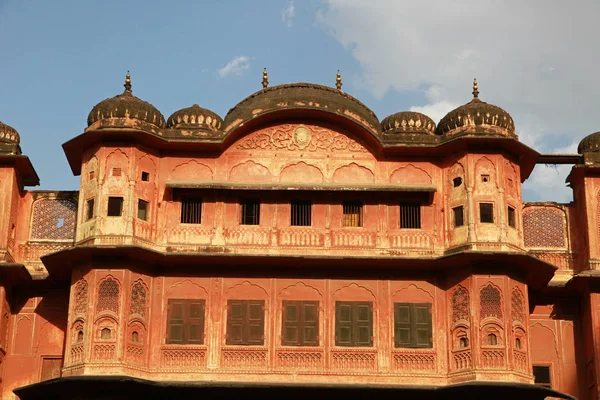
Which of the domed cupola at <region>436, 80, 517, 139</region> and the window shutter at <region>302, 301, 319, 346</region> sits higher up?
the domed cupola at <region>436, 80, 517, 139</region>

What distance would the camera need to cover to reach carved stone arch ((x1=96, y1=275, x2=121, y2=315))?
20.3 metres

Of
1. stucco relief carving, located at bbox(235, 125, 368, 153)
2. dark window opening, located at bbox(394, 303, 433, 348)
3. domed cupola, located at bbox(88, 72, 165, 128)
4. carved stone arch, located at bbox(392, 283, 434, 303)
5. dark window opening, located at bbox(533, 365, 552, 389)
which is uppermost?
domed cupola, located at bbox(88, 72, 165, 128)

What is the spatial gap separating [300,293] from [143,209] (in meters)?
3.93

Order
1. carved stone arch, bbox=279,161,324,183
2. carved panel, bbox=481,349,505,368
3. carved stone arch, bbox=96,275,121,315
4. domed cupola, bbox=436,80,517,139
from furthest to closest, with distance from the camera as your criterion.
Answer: carved stone arch, bbox=279,161,324,183
domed cupola, bbox=436,80,517,139
carved stone arch, bbox=96,275,121,315
carved panel, bbox=481,349,505,368

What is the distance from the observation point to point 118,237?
2072 cm

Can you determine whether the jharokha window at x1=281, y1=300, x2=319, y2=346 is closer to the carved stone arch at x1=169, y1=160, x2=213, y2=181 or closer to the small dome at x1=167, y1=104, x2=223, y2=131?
the carved stone arch at x1=169, y1=160, x2=213, y2=181

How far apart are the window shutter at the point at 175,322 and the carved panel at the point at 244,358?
3.35 ft

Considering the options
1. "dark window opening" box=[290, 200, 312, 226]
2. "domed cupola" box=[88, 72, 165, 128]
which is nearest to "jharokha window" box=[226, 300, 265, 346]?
"dark window opening" box=[290, 200, 312, 226]

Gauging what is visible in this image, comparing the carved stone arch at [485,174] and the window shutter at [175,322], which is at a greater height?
the carved stone arch at [485,174]

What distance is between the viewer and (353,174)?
22078 millimetres

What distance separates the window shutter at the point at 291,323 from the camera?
20812 millimetres

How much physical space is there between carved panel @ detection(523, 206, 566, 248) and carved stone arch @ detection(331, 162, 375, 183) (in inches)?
156

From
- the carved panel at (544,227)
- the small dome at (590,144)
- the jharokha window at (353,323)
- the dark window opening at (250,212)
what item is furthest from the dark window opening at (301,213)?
the small dome at (590,144)

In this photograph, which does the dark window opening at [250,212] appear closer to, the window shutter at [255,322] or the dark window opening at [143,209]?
the window shutter at [255,322]
